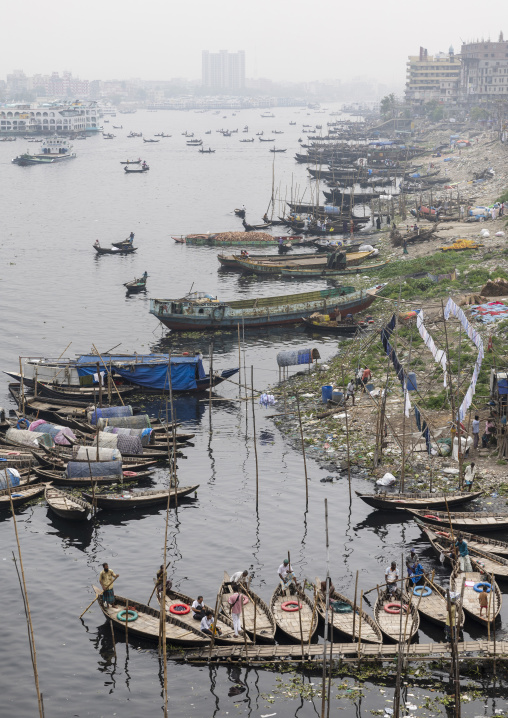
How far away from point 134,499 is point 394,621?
1107 cm

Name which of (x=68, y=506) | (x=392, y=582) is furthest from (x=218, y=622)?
(x=68, y=506)

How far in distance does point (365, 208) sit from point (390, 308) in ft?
160

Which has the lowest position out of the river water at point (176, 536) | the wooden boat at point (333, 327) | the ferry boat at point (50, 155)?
the river water at point (176, 536)

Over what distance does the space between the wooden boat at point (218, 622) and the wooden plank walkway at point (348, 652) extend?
24 centimetres

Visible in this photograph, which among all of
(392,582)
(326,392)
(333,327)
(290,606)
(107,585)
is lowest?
(290,606)

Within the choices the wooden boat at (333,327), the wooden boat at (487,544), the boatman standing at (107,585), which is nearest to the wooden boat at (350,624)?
the wooden boat at (487,544)

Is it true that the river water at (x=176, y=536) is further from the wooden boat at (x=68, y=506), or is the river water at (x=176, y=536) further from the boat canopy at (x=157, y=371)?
the boat canopy at (x=157, y=371)

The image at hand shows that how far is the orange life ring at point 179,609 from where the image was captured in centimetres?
2280

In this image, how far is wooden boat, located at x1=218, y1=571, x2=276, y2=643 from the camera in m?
21.7

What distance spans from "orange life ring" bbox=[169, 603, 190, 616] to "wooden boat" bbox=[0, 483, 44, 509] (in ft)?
30.5

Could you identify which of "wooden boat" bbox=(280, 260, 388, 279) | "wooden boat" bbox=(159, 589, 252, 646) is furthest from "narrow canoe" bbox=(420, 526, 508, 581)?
"wooden boat" bbox=(280, 260, 388, 279)

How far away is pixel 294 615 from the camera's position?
74.5ft

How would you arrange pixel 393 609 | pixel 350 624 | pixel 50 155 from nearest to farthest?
pixel 350 624 → pixel 393 609 → pixel 50 155

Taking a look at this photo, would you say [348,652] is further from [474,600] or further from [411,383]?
[411,383]
